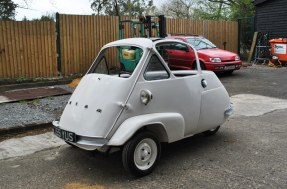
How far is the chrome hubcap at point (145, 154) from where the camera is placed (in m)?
4.62

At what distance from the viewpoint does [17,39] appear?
38.0 feet

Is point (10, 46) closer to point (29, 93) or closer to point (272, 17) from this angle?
point (29, 93)

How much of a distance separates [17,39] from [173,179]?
8.79 m

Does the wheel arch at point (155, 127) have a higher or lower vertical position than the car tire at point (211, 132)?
higher

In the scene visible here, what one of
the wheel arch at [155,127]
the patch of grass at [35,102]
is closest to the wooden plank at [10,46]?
the patch of grass at [35,102]

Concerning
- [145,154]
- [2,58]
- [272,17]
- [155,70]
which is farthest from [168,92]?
[272,17]

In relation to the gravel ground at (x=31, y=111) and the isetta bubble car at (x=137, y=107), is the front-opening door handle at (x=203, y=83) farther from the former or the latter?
the gravel ground at (x=31, y=111)

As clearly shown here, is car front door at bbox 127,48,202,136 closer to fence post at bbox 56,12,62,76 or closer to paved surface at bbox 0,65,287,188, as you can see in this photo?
paved surface at bbox 0,65,287,188

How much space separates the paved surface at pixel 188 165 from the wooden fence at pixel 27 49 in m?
5.96

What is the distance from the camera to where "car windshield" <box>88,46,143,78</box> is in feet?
17.4

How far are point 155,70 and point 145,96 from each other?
0.51m

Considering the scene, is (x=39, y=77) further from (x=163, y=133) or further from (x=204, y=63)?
(x=163, y=133)

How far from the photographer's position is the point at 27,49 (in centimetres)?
1182

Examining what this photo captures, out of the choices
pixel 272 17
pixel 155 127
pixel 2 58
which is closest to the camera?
pixel 155 127
